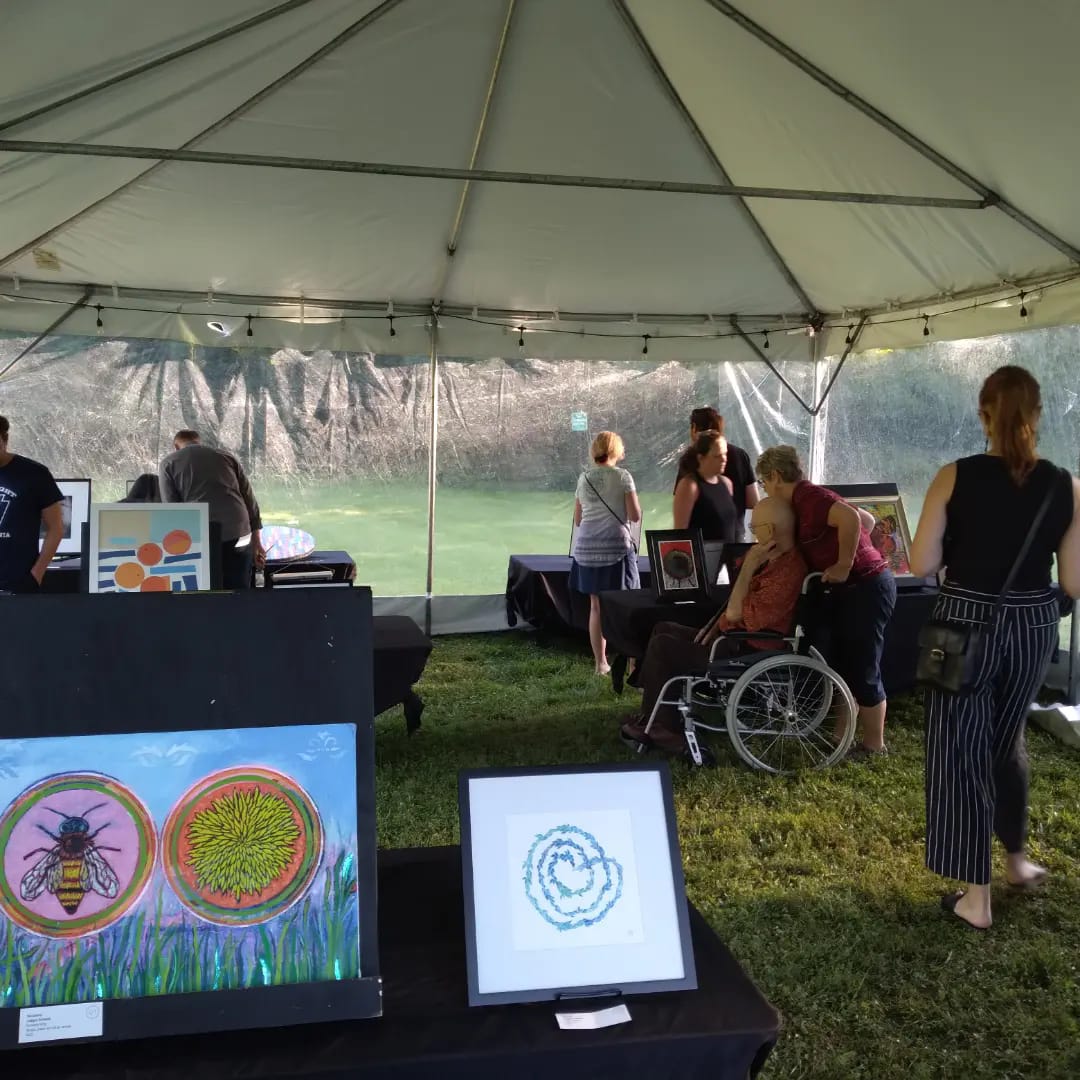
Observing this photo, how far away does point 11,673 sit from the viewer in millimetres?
877

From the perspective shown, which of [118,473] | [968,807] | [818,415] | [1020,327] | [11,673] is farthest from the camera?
[818,415]

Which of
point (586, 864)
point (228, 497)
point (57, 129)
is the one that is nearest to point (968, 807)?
point (586, 864)

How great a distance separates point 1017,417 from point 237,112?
123 inches

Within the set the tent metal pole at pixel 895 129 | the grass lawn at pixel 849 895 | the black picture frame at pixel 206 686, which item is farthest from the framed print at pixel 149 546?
the tent metal pole at pixel 895 129

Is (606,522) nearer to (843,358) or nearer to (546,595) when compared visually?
(546,595)

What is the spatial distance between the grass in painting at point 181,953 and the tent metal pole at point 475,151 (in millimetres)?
3280

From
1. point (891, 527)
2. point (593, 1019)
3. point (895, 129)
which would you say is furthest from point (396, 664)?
point (895, 129)

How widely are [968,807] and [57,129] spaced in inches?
151

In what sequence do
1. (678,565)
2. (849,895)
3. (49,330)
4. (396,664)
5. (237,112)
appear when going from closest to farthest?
1. (849,895)
2. (396,664)
3. (237,112)
4. (678,565)
5. (49,330)

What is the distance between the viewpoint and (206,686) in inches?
35.8

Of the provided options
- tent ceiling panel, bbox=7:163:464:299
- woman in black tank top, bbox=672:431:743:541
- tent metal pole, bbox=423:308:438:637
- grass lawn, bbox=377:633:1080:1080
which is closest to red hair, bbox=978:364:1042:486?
grass lawn, bbox=377:633:1080:1080

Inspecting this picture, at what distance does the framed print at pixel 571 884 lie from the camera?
0.95 metres

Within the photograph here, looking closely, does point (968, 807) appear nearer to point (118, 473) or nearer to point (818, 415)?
point (818, 415)

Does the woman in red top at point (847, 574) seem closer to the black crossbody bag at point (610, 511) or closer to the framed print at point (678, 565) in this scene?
the framed print at point (678, 565)
